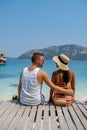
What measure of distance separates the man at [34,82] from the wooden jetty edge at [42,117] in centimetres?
17

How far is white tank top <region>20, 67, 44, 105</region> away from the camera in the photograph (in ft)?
18.4

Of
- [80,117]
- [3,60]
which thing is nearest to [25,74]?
[80,117]

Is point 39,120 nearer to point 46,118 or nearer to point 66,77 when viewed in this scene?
point 46,118

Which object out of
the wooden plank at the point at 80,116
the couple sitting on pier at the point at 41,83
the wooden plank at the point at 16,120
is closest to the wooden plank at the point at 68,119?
the wooden plank at the point at 80,116

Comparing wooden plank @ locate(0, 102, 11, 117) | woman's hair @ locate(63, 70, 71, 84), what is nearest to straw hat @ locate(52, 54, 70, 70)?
woman's hair @ locate(63, 70, 71, 84)

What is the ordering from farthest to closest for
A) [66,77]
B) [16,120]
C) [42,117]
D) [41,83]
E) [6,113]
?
[66,77] < [41,83] < [6,113] < [42,117] < [16,120]

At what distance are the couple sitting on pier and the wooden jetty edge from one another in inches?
5.6

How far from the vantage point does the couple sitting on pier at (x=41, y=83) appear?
560 cm

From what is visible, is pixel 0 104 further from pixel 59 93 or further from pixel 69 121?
pixel 69 121

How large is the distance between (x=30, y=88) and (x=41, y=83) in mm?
235

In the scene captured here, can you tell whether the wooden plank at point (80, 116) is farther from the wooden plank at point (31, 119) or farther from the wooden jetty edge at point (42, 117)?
the wooden plank at point (31, 119)

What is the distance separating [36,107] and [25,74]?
0.66 metres

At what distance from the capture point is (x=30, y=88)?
5.66 meters

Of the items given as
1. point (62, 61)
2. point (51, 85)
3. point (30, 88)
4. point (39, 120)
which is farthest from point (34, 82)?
point (39, 120)
